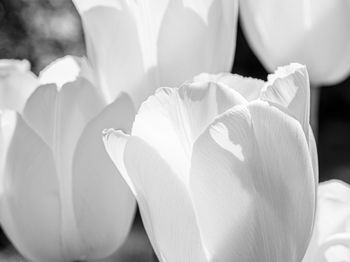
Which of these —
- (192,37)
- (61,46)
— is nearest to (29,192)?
(192,37)

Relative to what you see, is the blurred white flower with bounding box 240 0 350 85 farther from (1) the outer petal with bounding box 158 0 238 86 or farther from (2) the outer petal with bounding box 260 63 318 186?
(2) the outer petal with bounding box 260 63 318 186

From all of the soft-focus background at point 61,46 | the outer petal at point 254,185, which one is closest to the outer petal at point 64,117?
the outer petal at point 254,185

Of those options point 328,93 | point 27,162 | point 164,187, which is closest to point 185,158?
point 164,187

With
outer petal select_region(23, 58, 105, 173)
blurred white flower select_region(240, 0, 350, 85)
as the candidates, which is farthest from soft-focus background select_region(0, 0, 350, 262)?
outer petal select_region(23, 58, 105, 173)

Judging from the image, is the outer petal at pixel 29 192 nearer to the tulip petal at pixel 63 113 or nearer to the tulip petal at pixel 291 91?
the tulip petal at pixel 63 113

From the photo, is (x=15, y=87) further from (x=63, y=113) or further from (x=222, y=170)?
(x=222, y=170)

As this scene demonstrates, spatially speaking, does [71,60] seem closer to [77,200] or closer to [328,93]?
[77,200]

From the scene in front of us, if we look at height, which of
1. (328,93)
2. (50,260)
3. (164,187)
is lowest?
(328,93)
